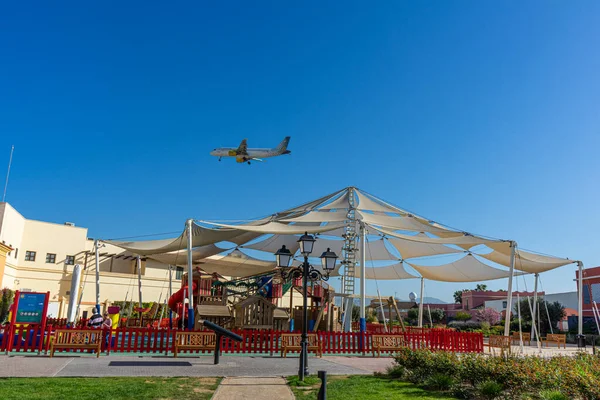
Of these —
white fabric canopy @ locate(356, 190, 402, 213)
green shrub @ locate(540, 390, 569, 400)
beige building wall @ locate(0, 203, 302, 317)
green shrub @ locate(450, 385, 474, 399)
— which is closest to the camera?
green shrub @ locate(540, 390, 569, 400)

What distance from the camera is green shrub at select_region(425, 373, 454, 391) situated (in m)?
8.73

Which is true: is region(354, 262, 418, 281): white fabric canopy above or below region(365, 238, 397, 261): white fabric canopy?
below

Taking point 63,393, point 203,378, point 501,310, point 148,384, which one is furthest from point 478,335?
point 501,310

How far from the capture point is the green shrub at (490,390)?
25.5 feet

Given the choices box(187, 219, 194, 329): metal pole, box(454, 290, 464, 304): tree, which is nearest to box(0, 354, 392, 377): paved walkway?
box(187, 219, 194, 329): metal pole

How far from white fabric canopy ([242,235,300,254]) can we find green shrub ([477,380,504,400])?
22.4m

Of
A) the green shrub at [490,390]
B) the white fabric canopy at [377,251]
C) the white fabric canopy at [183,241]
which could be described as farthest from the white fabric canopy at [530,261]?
the green shrub at [490,390]

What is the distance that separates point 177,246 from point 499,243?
47.1 ft

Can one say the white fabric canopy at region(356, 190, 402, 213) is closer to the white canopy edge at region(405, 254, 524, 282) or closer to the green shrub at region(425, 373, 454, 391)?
the white canopy edge at region(405, 254, 524, 282)

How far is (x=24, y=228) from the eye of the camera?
1400 inches

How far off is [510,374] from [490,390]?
2.33ft

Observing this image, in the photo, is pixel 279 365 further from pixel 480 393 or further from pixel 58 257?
pixel 58 257

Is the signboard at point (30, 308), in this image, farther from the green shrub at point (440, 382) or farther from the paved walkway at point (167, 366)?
the green shrub at point (440, 382)

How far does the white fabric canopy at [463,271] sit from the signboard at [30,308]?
73.8 ft
